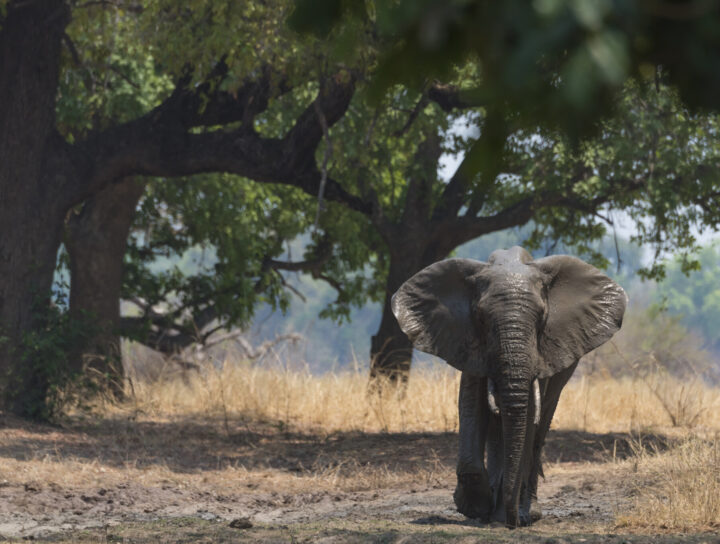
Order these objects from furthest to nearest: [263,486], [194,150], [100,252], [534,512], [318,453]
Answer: [100,252] → [194,150] → [318,453] → [263,486] → [534,512]

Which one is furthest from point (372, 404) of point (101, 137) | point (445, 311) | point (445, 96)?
point (445, 311)

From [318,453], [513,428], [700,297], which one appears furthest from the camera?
[700,297]

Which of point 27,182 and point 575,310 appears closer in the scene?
point 575,310

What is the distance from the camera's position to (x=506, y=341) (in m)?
6.96

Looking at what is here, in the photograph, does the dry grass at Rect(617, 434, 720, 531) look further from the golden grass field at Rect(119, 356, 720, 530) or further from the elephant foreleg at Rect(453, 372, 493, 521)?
the golden grass field at Rect(119, 356, 720, 530)

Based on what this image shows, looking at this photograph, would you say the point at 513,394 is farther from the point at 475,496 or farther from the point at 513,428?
the point at 475,496

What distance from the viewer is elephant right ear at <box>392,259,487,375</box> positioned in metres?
7.46

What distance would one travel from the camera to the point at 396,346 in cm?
1703

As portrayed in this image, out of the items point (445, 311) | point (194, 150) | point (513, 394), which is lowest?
point (513, 394)

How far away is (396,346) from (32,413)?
20.0ft

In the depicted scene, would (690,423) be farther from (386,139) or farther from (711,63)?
(711,63)

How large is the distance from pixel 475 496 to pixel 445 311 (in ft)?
4.37

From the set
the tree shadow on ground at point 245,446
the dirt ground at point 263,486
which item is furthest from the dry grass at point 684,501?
the tree shadow on ground at point 245,446

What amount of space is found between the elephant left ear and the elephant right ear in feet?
1.59
